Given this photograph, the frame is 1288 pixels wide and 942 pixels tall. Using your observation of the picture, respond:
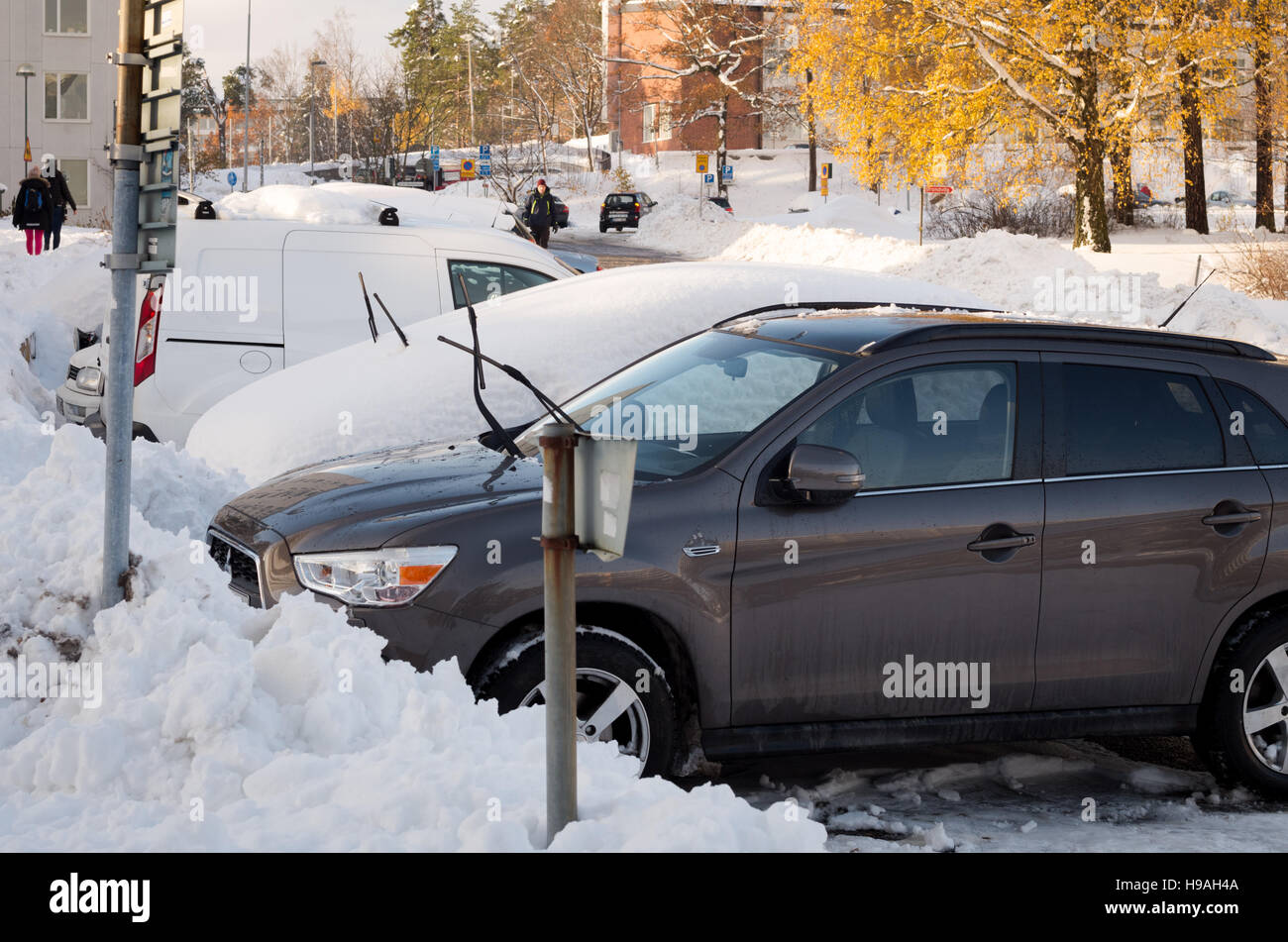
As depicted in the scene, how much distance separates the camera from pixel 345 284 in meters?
10.0

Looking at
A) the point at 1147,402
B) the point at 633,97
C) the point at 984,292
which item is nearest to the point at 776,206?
the point at 633,97

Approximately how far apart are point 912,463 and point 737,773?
138 centimetres

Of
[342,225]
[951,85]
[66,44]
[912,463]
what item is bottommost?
[912,463]

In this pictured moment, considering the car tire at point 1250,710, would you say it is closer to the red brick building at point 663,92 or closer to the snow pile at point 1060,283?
the snow pile at point 1060,283

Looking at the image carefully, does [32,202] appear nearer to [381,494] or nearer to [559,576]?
[381,494]

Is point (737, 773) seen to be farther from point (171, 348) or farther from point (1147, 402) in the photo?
point (171, 348)

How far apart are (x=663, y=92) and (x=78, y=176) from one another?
1234 inches

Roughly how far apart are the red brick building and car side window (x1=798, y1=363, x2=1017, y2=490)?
215ft

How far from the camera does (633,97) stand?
78.2m

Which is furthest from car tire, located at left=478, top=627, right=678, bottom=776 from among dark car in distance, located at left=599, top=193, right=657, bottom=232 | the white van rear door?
dark car in distance, located at left=599, top=193, right=657, bottom=232

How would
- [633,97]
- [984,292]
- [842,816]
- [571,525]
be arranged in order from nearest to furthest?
[571,525] → [842,816] → [984,292] → [633,97]

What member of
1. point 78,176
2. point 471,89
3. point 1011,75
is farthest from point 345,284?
point 471,89

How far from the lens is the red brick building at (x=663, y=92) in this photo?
2817 inches

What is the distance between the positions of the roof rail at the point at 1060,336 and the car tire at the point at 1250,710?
1062 mm
